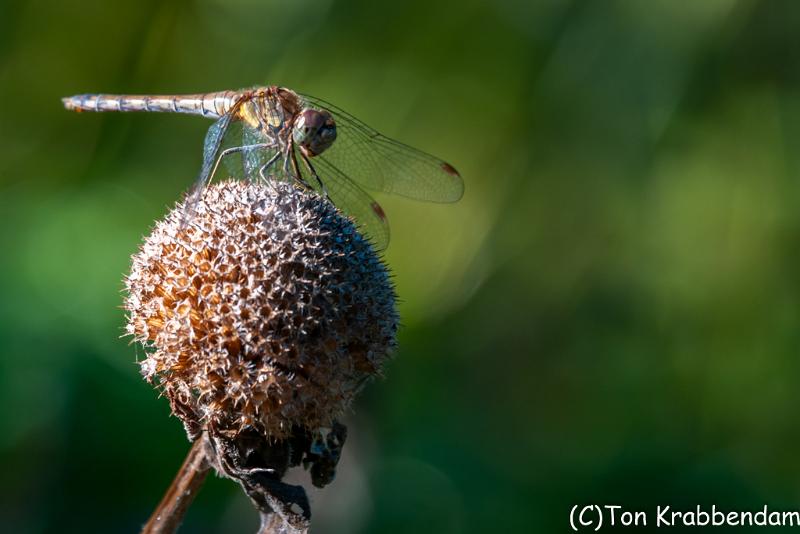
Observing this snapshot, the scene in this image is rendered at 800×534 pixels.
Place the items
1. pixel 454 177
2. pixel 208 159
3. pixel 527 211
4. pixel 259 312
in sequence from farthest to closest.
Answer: pixel 527 211 < pixel 454 177 < pixel 208 159 < pixel 259 312

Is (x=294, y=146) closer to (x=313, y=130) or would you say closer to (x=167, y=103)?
(x=313, y=130)

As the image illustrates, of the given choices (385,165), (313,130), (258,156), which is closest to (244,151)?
(258,156)

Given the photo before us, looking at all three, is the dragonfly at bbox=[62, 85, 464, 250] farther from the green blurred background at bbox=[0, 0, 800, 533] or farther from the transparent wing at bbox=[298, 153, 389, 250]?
the green blurred background at bbox=[0, 0, 800, 533]

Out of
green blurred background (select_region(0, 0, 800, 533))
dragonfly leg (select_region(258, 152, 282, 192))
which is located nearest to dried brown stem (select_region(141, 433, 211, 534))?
dragonfly leg (select_region(258, 152, 282, 192))

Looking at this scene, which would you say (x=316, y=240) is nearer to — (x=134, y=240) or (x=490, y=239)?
(x=134, y=240)

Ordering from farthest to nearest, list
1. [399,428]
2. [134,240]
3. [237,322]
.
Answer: [399,428]
[134,240]
[237,322]

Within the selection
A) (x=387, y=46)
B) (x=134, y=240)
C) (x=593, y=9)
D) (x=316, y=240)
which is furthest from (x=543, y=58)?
(x=316, y=240)
